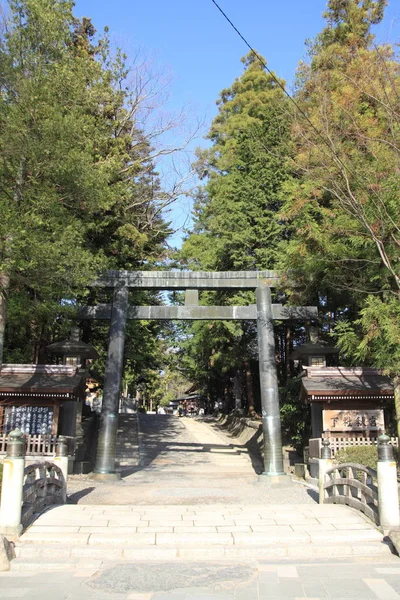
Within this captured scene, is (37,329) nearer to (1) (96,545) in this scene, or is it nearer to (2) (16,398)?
(2) (16,398)

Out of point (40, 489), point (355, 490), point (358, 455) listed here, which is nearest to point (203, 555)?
point (40, 489)

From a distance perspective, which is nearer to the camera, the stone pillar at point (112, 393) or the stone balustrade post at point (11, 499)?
the stone balustrade post at point (11, 499)

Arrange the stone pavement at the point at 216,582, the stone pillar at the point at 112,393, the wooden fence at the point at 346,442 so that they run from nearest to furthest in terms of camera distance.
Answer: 1. the stone pavement at the point at 216,582
2. the wooden fence at the point at 346,442
3. the stone pillar at the point at 112,393

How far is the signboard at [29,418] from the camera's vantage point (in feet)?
48.1

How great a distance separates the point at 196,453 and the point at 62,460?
1186 cm

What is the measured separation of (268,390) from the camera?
14484mm

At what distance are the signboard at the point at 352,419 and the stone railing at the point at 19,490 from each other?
9147 mm

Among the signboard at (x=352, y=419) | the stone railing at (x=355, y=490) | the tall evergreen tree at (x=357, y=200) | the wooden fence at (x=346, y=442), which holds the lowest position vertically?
the stone railing at (x=355, y=490)

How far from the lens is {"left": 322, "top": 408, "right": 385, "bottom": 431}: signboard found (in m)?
14.7

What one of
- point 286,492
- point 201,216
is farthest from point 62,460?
point 201,216

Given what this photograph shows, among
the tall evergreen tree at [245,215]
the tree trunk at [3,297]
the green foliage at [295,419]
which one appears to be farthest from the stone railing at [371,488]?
the tall evergreen tree at [245,215]

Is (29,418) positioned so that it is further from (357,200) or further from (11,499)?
(357,200)

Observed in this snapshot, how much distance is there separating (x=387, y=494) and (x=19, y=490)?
5.00 m

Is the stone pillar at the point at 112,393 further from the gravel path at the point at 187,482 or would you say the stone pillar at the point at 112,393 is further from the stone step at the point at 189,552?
the stone step at the point at 189,552
